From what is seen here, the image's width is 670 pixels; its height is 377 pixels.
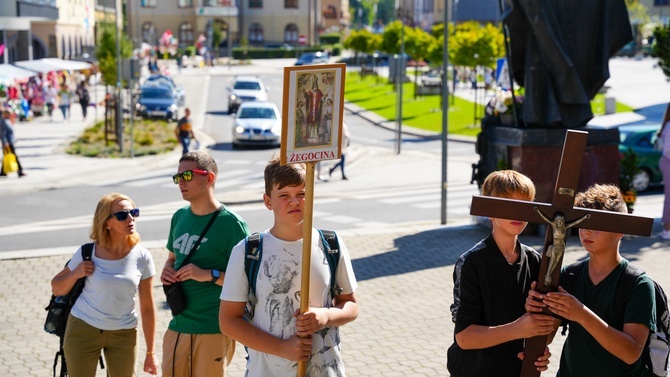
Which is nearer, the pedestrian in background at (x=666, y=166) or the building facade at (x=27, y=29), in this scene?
the pedestrian in background at (x=666, y=166)

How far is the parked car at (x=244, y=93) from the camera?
153 feet

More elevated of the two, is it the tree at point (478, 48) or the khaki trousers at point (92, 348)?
the tree at point (478, 48)

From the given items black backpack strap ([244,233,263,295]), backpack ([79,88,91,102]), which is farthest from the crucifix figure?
backpack ([79,88,91,102])

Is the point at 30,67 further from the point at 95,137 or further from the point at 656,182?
the point at 656,182

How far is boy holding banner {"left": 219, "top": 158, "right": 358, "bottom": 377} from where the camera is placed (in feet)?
15.9

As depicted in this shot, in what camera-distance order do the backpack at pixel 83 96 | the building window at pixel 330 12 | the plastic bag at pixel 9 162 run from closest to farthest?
the plastic bag at pixel 9 162 → the backpack at pixel 83 96 → the building window at pixel 330 12

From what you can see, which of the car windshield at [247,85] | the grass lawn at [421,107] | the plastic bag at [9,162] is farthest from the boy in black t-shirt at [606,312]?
the car windshield at [247,85]

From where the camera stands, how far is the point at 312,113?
479 cm

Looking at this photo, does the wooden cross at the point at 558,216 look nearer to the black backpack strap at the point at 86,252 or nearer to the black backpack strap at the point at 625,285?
the black backpack strap at the point at 625,285

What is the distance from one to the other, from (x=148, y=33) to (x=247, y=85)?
72.4m

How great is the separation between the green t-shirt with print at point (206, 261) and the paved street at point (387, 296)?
231 cm

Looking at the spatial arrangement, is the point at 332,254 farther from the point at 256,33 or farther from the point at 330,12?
the point at 330,12

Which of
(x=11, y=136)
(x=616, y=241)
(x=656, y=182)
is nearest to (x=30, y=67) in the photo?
(x=11, y=136)

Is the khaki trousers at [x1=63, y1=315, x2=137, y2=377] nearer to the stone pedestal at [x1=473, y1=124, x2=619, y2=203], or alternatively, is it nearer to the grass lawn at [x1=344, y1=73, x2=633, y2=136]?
the stone pedestal at [x1=473, y1=124, x2=619, y2=203]
